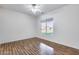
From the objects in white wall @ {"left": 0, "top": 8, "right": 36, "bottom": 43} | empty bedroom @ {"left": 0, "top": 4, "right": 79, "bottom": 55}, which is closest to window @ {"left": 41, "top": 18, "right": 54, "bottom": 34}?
empty bedroom @ {"left": 0, "top": 4, "right": 79, "bottom": 55}

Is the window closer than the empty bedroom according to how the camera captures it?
No

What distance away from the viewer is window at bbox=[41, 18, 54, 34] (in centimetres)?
186

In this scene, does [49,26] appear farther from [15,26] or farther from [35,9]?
[15,26]

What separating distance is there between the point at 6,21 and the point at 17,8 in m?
0.33

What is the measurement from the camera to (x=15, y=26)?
181 centimetres

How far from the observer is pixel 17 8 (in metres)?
1.71

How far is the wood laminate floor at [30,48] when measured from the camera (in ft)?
5.52

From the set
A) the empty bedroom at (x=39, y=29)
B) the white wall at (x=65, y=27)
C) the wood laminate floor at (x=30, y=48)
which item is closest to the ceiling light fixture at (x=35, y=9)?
the empty bedroom at (x=39, y=29)

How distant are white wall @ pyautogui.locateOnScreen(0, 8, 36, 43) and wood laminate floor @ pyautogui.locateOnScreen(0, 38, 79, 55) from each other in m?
0.11

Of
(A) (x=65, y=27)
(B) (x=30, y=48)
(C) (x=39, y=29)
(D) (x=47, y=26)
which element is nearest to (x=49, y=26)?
(D) (x=47, y=26)

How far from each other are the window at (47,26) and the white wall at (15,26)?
195 millimetres

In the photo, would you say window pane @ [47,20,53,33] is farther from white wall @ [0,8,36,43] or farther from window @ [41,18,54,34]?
white wall @ [0,8,36,43]
